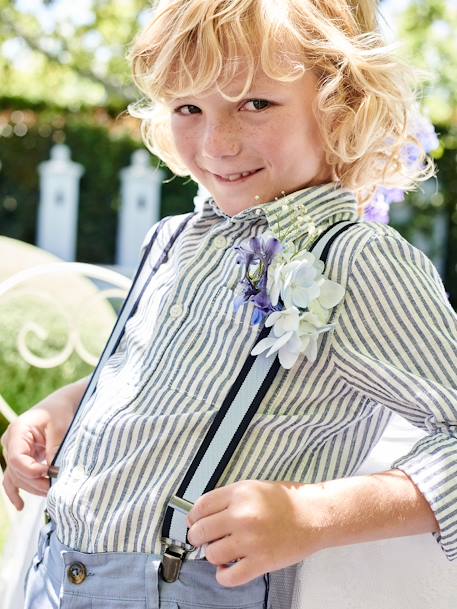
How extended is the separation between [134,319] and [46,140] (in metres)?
10.1

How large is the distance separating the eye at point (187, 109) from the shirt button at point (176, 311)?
333 millimetres

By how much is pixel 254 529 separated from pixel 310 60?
76 centimetres

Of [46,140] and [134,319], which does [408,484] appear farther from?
[46,140]

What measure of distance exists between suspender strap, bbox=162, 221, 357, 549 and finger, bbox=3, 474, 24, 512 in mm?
514

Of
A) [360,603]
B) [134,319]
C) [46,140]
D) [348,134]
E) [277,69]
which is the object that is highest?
[277,69]

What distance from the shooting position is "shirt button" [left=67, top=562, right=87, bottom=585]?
143 centimetres

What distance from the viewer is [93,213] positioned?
11.7 metres

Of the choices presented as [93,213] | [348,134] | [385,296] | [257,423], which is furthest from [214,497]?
[93,213]

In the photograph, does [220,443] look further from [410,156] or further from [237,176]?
[410,156]

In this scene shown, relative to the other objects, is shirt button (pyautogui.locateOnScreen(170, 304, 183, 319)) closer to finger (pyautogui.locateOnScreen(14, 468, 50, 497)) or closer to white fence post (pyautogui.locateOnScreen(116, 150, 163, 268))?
finger (pyautogui.locateOnScreen(14, 468, 50, 497))

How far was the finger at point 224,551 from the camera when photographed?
4.11 ft

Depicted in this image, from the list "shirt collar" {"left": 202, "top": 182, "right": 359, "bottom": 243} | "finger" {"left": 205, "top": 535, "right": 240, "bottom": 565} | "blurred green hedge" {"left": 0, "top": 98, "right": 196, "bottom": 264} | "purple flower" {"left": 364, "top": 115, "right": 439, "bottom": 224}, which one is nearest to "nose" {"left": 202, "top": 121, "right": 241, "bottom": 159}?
"shirt collar" {"left": 202, "top": 182, "right": 359, "bottom": 243}

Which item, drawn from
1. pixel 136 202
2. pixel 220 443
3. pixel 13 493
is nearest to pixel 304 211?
pixel 220 443

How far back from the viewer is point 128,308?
1782 millimetres
